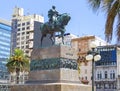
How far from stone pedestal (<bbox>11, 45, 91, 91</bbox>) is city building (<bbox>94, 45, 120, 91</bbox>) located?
7339 centimetres

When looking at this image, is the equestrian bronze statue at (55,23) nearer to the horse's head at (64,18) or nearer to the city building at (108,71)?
the horse's head at (64,18)

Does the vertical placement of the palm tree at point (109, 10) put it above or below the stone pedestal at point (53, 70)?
above

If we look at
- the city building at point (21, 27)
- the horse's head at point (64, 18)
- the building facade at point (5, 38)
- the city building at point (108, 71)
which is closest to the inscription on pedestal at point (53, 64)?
the horse's head at point (64, 18)

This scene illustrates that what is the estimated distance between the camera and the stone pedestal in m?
23.3

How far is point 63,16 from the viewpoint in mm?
25016

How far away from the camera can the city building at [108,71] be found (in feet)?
323

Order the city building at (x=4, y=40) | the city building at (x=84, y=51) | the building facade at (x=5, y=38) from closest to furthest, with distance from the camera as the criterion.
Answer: the city building at (x=84, y=51) → the city building at (x=4, y=40) → the building facade at (x=5, y=38)

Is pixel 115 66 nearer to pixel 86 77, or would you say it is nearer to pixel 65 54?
pixel 86 77

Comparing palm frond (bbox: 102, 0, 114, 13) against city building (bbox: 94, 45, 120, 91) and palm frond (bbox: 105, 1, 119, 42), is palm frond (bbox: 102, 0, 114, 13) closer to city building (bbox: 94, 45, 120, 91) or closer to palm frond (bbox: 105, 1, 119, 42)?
palm frond (bbox: 105, 1, 119, 42)

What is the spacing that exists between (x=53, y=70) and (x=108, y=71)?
77595 millimetres

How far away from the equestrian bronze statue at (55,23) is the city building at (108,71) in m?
73.0

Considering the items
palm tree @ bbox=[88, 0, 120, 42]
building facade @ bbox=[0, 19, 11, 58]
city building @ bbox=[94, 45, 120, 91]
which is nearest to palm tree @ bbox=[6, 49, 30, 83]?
city building @ bbox=[94, 45, 120, 91]

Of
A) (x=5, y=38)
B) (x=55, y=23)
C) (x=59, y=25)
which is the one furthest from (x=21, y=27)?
(x=59, y=25)

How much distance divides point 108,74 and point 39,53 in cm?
7646
